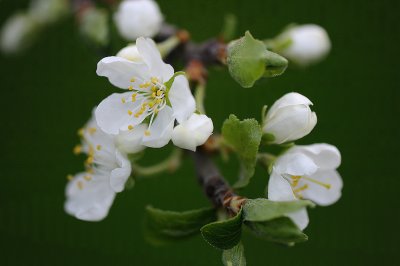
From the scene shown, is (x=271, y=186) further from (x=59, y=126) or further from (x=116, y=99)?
(x=59, y=126)

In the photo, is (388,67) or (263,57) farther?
(388,67)

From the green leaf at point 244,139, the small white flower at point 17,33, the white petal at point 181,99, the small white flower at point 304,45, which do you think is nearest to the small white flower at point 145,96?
the white petal at point 181,99

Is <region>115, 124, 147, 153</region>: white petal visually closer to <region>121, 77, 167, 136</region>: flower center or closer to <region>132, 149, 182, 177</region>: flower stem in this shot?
<region>121, 77, 167, 136</region>: flower center

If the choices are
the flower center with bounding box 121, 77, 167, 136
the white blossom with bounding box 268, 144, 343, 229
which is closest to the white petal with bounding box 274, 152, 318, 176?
the white blossom with bounding box 268, 144, 343, 229

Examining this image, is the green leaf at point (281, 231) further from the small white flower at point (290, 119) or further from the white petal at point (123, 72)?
the white petal at point (123, 72)

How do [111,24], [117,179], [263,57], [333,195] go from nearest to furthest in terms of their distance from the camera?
[263,57]
[117,179]
[333,195]
[111,24]

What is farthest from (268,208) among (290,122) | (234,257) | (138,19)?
(138,19)

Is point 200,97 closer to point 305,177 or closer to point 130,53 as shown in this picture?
point 130,53

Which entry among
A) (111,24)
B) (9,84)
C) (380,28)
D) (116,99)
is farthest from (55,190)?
(380,28)

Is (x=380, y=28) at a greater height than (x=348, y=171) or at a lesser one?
greater
